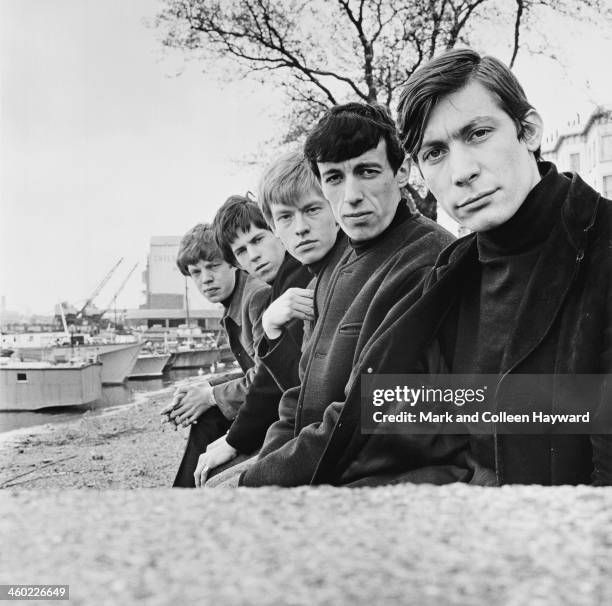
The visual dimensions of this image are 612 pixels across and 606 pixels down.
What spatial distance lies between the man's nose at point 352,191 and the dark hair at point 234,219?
2.57 feet

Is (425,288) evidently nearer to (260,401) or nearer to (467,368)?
(467,368)

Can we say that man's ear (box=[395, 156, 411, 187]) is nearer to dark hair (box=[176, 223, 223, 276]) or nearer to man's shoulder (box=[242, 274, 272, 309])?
man's shoulder (box=[242, 274, 272, 309])

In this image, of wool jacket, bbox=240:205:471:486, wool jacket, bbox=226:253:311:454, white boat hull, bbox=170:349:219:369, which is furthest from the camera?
white boat hull, bbox=170:349:219:369

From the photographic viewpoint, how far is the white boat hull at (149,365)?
337 cm

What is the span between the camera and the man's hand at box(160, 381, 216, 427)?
2.96m

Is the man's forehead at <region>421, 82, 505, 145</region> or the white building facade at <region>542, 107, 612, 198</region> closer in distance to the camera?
the man's forehead at <region>421, 82, 505, 145</region>

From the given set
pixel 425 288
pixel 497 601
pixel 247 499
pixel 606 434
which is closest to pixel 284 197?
pixel 425 288

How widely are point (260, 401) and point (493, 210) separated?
3.94ft

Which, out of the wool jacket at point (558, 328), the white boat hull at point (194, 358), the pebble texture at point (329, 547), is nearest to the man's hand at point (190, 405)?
the white boat hull at point (194, 358)

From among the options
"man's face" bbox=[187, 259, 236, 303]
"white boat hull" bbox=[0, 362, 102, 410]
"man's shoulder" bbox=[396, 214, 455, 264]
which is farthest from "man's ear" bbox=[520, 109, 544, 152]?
"white boat hull" bbox=[0, 362, 102, 410]

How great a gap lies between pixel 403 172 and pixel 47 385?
167 cm

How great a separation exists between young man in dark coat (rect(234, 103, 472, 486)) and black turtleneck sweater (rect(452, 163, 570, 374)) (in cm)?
18

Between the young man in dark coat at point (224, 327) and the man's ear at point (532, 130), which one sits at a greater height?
the man's ear at point (532, 130)

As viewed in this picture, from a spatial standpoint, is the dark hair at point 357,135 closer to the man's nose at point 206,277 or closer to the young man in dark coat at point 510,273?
the young man in dark coat at point 510,273
